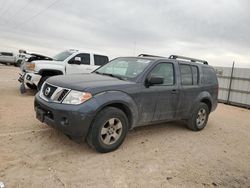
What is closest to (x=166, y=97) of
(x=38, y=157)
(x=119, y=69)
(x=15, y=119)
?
(x=119, y=69)

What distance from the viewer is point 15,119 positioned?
18.6ft

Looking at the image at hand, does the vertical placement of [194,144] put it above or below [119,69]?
below

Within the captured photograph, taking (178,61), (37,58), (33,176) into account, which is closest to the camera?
(33,176)

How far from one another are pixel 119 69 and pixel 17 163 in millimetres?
2717

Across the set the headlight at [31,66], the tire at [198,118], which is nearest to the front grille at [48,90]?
the tire at [198,118]

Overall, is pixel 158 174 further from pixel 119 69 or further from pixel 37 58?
pixel 37 58

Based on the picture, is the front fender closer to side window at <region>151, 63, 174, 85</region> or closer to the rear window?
side window at <region>151, 63, 174, 85</region>

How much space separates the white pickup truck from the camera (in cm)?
895

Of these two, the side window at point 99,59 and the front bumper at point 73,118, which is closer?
the front bumper at point 73,118

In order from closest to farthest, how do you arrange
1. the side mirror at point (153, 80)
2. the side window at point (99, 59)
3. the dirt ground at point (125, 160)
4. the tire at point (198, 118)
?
the dirt ground at point (125, 160), the side mirror at point (153, 80), the tire at point (198, 118), the side window at point (99, 59)

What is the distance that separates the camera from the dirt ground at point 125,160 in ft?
10.7

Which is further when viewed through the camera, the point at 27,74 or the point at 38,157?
the point at 27,74

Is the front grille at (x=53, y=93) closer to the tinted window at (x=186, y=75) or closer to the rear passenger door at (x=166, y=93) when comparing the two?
the rear passenger door at (x=166, y=93)

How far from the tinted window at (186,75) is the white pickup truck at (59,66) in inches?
194
